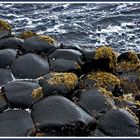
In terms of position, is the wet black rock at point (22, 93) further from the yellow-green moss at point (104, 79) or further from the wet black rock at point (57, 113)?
the yellow-green moss at point (104, 79)

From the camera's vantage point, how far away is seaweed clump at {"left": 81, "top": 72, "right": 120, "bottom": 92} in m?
5.04

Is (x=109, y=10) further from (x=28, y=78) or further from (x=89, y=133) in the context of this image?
(x=89, y=133)

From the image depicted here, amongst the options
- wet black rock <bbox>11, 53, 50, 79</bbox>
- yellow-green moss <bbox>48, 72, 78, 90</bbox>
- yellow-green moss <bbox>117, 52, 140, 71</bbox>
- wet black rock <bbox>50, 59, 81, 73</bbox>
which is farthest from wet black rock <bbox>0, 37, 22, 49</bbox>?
yellow-green moss <bbox>117, 52, 140, 71</bbox>

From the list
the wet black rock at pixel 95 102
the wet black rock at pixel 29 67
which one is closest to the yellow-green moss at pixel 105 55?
the wet black rock at pixel 29 67

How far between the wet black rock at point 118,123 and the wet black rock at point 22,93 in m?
0.86

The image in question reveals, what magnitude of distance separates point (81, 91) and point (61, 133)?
2.78 ft

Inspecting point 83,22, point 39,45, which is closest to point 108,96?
point 39,45

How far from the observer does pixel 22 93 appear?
4711 mm

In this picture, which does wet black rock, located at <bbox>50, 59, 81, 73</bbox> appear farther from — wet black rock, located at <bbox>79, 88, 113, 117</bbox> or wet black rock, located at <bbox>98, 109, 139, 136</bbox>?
wet black rock, located at <bbox>98, 109, 139, 136</bbox>

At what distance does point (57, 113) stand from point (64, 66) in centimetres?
125

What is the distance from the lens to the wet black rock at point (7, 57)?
5.50 m

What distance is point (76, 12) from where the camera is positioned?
43.2 ft

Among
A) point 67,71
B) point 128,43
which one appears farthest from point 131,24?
point 67,71

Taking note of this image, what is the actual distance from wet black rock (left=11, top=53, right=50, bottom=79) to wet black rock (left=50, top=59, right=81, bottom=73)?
96mm
